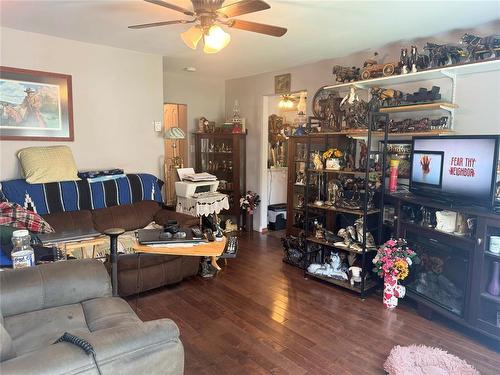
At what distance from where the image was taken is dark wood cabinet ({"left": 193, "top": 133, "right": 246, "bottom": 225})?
16.6ft

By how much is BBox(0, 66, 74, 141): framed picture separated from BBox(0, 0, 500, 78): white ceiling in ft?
1.38

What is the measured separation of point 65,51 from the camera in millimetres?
3352

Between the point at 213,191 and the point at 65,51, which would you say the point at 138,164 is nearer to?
the point at 213,191

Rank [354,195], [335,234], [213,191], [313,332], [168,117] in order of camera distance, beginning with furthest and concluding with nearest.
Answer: [168,117] → [213,191] → [335,234] → [354,195] → [313,332]

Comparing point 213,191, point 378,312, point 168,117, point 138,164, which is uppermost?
point 168,117

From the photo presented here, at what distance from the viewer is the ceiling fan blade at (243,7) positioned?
185 centimetres

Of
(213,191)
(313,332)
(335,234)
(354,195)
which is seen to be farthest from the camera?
(213,191)

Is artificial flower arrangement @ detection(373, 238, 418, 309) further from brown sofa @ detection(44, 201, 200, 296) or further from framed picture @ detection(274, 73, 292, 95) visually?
framed picture @ detection(274, 73, 292, 95)

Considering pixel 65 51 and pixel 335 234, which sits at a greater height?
pixel 65 51

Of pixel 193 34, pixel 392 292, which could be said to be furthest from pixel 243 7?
pixel 392 292

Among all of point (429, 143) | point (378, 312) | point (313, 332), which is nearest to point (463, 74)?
point (429, 143)

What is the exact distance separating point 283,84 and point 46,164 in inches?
119

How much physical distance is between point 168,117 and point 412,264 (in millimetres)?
4286

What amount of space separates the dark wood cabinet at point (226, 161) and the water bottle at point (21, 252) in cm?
335
